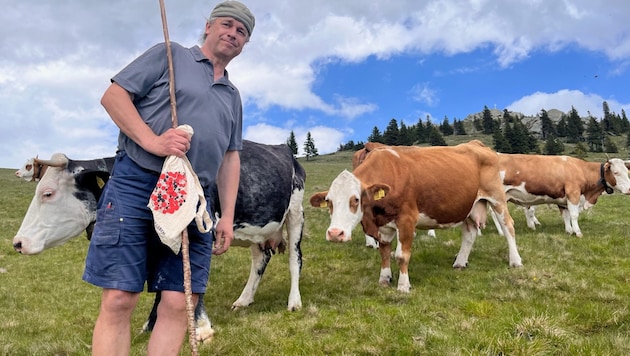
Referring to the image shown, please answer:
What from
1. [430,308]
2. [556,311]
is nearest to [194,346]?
[430,308]

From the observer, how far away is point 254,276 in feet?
24.0

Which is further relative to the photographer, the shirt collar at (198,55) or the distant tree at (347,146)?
the distant tree at (347,146)

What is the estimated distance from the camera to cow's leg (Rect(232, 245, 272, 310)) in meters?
7.16

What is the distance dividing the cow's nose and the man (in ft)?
11.9

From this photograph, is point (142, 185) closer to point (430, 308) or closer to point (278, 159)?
point (278, 159)

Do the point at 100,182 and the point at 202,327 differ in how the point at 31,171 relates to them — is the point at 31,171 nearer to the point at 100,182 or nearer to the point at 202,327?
the point at 100,182

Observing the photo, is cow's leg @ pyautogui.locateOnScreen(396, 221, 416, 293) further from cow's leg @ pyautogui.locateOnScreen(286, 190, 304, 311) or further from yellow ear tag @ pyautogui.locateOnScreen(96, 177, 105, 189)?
yellow ear tag @ pyautogui.locateOnScreen(96, 177, 105, 189)

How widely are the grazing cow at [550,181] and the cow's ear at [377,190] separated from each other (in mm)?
8711

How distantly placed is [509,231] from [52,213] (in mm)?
8384

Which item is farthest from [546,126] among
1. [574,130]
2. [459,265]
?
[459,265]

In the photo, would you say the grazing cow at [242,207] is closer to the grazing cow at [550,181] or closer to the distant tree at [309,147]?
the grazing cow at [550,181]

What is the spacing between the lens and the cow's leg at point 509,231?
9.07m

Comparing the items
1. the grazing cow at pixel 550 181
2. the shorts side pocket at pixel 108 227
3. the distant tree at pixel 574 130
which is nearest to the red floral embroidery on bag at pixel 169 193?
the shorts side pocket at pixel 108 227

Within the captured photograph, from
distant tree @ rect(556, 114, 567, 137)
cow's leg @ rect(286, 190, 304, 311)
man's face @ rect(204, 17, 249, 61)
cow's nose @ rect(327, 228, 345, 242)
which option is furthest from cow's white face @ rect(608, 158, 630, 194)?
distant tree @ rect(556, 114, 567, 137)
